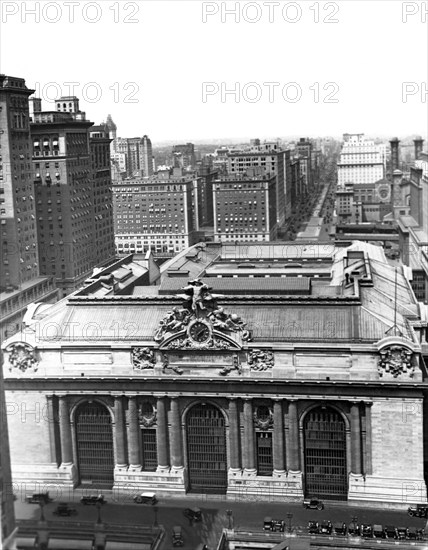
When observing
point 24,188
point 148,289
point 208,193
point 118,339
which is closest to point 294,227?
point 208,193

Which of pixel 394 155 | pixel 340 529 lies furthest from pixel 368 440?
pixel 394 155

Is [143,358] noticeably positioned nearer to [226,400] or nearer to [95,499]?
[226,400]

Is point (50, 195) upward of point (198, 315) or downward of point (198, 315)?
upward

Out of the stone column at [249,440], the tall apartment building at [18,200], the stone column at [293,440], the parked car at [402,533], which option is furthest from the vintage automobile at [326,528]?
the tall apartment building at [18,200]

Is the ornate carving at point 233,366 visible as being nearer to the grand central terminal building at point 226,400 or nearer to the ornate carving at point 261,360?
the grand central terminal building at point 226,400

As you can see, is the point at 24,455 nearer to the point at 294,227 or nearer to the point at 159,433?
the point at 159,433

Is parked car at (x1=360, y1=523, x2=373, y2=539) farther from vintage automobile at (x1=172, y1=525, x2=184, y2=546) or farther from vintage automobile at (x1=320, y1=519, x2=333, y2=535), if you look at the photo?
vintage automobile at (x1=172, y1=525, x2=184, y2=546)

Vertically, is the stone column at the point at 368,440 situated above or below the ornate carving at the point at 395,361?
below
